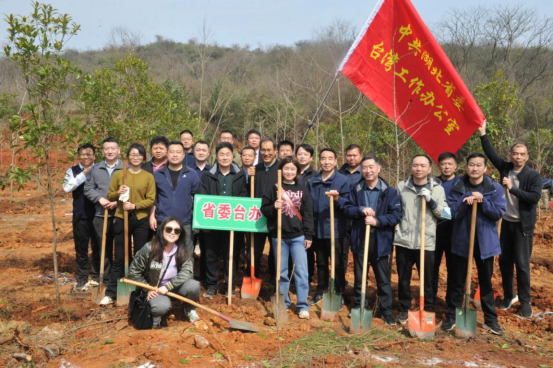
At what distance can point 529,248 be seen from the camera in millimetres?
5707

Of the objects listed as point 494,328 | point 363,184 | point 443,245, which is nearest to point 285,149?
point 363,184

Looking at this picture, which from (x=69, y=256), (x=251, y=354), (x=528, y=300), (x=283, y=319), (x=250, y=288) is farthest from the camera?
(x=69, y=256)

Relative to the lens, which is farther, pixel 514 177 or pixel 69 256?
pixel 69 256

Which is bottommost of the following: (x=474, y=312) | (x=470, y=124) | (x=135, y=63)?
(x=474, y=312)

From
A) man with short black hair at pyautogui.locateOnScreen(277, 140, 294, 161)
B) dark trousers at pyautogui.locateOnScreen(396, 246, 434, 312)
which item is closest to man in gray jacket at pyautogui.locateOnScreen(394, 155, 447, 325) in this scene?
dark trousers at pyautogui.locateOnScreen(396, 246, 434, 312)

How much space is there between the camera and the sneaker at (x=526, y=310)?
564 cm

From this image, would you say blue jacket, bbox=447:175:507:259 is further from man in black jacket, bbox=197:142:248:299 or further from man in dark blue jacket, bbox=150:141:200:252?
man in dark blue jacket, bbox=150:141:200:252

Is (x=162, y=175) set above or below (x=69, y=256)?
above

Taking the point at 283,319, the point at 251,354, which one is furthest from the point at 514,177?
the point at 251,354

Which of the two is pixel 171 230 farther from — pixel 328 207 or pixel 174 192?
pixel 328 207

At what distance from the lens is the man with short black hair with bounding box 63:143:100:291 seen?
6.29 metres

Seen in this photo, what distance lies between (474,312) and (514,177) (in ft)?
5.82

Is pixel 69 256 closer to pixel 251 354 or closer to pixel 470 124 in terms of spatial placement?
pixel 251 354

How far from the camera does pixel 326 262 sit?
6078 millimetres
